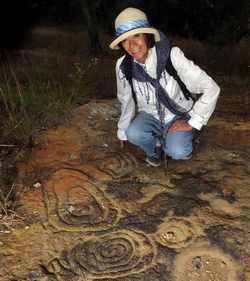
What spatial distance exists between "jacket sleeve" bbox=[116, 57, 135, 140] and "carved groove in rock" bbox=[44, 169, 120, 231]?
49 cm

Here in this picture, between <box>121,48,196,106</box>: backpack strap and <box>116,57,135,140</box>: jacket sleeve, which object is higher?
<box>121,48,196,106</box>: backpack strap

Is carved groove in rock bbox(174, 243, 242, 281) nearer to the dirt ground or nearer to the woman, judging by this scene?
the dirt ground

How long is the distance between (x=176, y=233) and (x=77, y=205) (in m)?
0.74

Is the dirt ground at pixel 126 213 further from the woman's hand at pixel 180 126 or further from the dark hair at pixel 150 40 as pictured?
the dark hair at pixel 150 40

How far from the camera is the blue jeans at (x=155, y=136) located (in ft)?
11.3

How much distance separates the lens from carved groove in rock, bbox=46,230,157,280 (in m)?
2.67

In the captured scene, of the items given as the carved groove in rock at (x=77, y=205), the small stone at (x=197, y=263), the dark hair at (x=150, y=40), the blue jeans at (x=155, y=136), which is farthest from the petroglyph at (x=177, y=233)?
the dark hair at (x=150, y=40)

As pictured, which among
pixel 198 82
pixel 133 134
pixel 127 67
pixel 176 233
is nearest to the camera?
pixel 176 233

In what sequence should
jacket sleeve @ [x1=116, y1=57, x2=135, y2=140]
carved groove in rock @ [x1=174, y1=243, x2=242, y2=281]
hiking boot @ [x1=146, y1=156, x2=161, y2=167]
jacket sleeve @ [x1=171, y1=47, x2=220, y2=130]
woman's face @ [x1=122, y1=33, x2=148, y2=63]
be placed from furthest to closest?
hiking boot @ [x1=146, y1=156, x2=161, y2=167] → jacket sleeve @ [x1=116, y1=57, x2=135, y2=140] → jacket sleeve @ [x1=171, y1=47, x2=220, y2=130] → woman's face @ [x1=122, y1=33, x2=148, y2=63] → carved groove in rock @ [x1=174, y1=243, x2=242, y2=281]

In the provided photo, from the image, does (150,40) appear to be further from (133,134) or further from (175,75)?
(133,134)

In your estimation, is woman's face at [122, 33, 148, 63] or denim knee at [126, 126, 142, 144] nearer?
woman's face at [122, 33, 148, 63]

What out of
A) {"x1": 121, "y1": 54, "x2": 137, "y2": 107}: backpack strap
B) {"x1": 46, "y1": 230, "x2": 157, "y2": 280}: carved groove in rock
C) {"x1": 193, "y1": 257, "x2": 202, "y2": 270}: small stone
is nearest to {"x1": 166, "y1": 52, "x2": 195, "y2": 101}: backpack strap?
{"x1": 121, "y1": 54, "x2": 137, "y2": 107}: backpack strap

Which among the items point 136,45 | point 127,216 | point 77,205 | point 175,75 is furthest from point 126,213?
point 136,45

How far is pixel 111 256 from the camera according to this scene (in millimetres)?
2785
